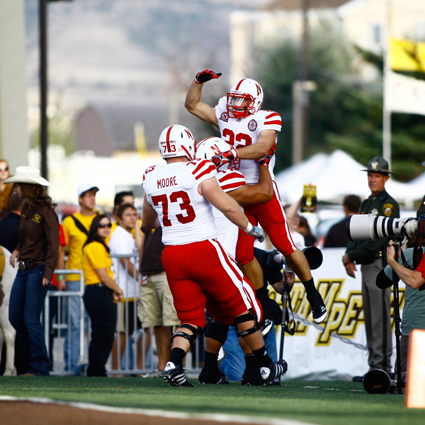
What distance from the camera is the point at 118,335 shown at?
10.9 m

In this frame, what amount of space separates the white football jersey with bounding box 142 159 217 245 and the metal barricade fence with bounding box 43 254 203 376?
12.0ft

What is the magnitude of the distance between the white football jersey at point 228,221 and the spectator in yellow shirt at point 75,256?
3351 mm

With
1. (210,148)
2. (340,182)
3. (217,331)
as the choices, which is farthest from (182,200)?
(340,182)

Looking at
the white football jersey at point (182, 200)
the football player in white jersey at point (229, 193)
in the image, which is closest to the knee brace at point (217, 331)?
the football player in white jersey at point (229, 193)

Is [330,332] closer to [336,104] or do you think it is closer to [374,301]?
[374,301]

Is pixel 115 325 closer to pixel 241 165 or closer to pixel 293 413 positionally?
pixel 241 165

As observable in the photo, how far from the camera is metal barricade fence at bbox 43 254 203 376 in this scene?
1079 cm

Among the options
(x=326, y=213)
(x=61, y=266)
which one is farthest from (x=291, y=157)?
(x=61, y=266)

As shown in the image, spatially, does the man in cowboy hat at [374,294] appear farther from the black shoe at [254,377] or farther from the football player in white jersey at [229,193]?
the black shoe at [254,377]

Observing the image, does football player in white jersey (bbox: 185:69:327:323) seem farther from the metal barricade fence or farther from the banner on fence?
the metal barricade fence

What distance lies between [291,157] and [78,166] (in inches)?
1100

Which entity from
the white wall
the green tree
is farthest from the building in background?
the white wall

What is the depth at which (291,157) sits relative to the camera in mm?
46375

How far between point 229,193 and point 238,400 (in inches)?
95.5
